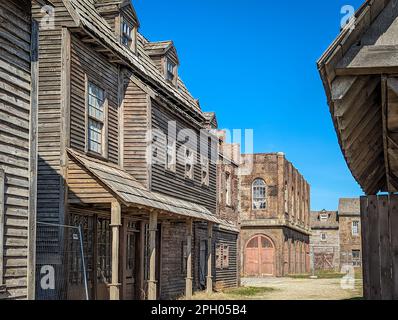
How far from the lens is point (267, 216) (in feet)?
168

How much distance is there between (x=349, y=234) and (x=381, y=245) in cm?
6823

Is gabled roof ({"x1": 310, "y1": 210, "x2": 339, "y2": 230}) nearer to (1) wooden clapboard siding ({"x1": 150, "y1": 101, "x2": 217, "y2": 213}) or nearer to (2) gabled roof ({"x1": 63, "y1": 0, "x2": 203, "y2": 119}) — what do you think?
(1) wooden clapboard siding ({"x1": 150, "y1": 101, "x2": 217, "y2": 213})

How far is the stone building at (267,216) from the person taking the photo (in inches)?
1981

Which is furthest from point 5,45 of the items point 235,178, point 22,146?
point 235,178

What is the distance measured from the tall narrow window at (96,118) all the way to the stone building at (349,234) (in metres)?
58.6

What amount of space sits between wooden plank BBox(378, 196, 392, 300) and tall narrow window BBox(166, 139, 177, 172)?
49.3ft

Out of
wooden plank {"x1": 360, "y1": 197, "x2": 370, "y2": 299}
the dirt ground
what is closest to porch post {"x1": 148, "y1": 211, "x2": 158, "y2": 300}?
the dirt ground

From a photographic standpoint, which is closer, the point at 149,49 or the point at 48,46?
the point at 48,46

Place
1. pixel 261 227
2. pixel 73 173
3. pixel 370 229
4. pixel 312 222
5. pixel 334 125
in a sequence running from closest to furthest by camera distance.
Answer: pixel 334 125
pixel 370 229
pixel 73 173
pixel 261 227
pixel 312 222

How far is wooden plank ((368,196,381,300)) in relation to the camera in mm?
7195

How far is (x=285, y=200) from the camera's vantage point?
171 ft

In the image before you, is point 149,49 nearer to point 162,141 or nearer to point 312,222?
point 162,141

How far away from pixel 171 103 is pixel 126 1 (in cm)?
397

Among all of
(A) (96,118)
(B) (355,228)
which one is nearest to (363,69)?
(A) (96,118)
